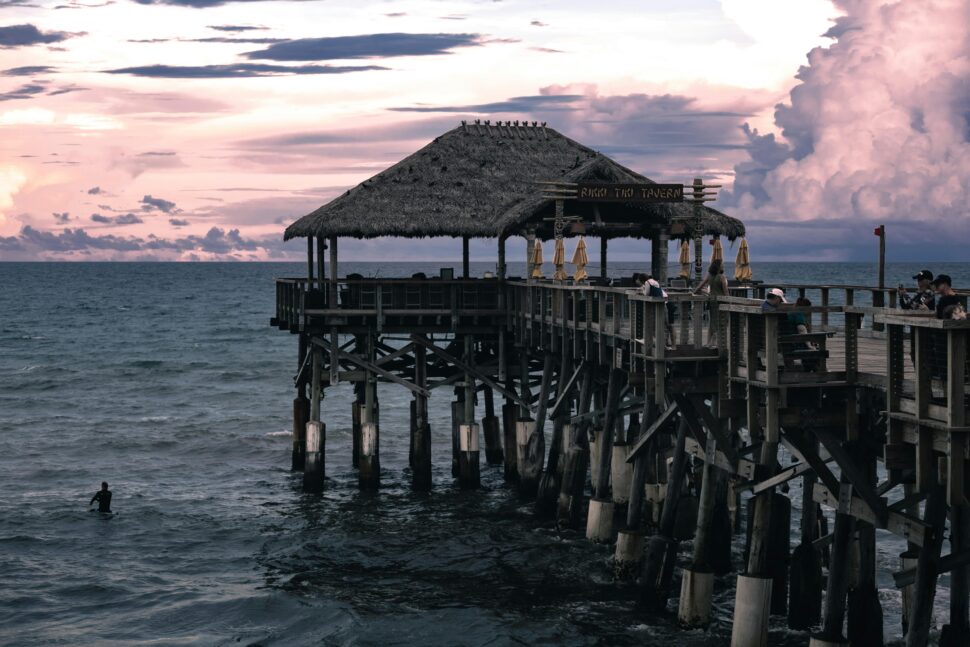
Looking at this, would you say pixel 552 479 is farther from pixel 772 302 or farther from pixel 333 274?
pixel 772 302

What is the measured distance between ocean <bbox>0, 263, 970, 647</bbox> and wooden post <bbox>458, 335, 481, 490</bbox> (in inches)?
16.6

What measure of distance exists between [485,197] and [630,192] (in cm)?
545

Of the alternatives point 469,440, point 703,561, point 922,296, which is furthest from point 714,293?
point 469,440

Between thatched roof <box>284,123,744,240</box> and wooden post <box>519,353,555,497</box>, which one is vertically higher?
thatched roof <box>284,123,744,240</box>

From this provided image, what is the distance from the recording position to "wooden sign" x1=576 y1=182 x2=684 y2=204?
92.2 ft

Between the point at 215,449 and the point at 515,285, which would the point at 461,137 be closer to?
the point at 515,285

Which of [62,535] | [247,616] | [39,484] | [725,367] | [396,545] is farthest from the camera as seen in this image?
[39,484]

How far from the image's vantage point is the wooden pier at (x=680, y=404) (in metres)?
15.2

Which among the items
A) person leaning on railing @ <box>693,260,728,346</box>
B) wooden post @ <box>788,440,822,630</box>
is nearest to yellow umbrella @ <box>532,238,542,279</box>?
person leaning on railing @ <box>693,260,728,346</box>

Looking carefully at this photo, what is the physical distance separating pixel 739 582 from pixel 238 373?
174ft

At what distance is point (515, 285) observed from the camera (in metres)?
30.1

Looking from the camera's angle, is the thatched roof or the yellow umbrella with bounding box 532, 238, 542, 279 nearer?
the yellow umbrella with bounding box 532, 238, 542, 279

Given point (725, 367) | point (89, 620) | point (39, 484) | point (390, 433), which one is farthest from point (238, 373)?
point (725, 367)

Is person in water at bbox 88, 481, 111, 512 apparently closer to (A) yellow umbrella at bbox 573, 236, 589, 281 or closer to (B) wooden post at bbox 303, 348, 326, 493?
(B) wooden post at bbox 303, 348, 326, 493
